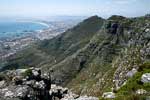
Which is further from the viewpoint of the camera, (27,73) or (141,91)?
(27,73)

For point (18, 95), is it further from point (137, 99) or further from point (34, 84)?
point (137, 99)

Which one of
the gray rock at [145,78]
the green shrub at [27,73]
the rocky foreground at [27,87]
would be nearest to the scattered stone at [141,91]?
the gray rock at [145,78]

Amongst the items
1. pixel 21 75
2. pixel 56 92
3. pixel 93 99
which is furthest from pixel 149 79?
pixel 56 92

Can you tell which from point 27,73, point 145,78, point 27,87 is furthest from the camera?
point 27,73

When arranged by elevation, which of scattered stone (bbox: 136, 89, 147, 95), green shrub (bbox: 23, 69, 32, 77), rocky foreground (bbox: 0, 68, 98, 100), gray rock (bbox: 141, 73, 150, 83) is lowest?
rocky foreground (bbox: 0, 68, 98, 100)

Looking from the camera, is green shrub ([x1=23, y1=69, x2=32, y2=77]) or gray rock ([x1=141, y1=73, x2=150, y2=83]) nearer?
gray rock ([x1=141, y1=73, x2=150, y2=83])

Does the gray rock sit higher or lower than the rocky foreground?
higher

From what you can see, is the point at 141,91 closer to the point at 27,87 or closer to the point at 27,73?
the point at 27,87

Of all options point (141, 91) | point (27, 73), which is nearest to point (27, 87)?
point (27, 73)

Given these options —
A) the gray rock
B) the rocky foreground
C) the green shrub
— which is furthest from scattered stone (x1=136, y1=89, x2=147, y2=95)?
the green shrub

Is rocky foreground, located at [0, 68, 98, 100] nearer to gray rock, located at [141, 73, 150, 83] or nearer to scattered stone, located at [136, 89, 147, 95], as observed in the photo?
gray rock, located at [141, 73, 150, 83]

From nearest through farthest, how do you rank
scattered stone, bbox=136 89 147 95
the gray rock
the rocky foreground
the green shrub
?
scattered stone, bbox=136 89 147 95, the gray rock, the rocky foreground, the green shrub
